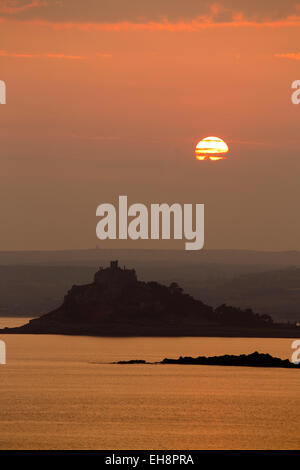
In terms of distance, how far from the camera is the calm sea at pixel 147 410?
94.4 m

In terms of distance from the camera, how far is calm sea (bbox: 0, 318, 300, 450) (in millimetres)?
94438

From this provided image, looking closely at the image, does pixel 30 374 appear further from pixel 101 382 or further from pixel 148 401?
pixel 148 401

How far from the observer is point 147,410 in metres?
118

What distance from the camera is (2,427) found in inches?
4008

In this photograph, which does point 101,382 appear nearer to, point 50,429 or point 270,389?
point 270,389

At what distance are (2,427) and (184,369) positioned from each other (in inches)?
3648

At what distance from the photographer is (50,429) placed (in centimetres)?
10056

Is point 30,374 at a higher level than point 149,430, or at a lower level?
higher

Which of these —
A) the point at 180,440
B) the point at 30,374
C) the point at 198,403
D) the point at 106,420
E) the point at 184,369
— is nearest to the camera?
the point at 180,440
